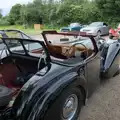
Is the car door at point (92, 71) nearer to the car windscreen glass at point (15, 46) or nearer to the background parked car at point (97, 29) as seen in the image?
the car windscreen glass at point (15, 46)

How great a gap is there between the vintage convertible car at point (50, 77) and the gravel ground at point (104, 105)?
29cm

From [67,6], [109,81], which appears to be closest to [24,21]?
[67,6]

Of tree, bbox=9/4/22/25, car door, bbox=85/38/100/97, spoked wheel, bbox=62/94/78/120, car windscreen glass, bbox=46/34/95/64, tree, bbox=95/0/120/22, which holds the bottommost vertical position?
tree, bbox=9/4/22/25

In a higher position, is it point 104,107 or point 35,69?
point 35,69

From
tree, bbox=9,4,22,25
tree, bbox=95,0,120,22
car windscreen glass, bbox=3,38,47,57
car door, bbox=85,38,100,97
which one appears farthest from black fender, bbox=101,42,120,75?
tree, bbox=9,4,22,25

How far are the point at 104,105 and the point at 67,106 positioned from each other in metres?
1.02

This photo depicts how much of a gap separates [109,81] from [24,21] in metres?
27.2

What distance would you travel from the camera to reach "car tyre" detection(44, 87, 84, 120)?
2.43 metres

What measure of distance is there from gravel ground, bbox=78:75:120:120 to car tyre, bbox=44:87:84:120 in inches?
10.8

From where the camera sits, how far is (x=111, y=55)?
14.2ft

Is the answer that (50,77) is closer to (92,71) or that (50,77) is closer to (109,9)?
(92,71)

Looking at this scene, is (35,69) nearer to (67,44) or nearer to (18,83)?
(18,83)

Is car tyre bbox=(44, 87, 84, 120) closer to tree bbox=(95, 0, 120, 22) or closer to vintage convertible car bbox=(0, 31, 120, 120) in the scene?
vintage convertible car bbox=(0, 31, 120, 120)

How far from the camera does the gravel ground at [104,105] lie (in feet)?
10.5
